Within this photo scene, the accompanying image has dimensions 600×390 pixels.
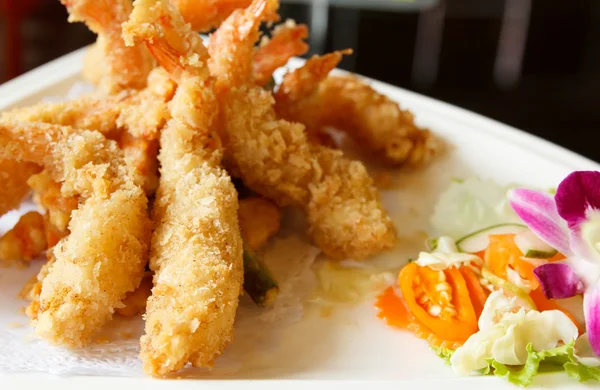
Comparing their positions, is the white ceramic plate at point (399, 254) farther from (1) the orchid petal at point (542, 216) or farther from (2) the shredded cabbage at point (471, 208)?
(1) the orchid petal at point (542, 216)

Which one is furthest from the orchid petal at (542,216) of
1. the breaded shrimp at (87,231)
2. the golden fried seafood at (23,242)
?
the golden fried seafood at (23,242)

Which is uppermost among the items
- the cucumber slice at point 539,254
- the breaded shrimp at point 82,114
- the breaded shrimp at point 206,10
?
the breaded shrimp at point 206,10

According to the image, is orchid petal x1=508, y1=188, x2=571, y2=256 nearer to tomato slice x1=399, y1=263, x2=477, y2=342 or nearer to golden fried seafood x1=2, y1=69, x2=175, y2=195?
tomato slice x1=399, y1=263, x2=477, y2=342

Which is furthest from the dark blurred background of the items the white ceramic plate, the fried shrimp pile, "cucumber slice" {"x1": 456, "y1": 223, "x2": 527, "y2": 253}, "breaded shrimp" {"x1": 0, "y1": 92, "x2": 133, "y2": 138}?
"breaded shrimp" {"x1": 0, "y1": 92, "x2": 133, "y2": 138}

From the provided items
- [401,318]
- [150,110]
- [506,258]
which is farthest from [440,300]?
[150,110]

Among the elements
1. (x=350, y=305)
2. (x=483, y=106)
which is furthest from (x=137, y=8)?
(x=483, y=106)

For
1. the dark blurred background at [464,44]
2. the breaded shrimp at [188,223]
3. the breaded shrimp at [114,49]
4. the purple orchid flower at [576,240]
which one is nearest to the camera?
the breaded shrimp at [188,223]

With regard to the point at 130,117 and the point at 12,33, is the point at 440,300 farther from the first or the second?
the point at 12,33

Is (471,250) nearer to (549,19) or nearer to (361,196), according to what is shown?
(361,196)
